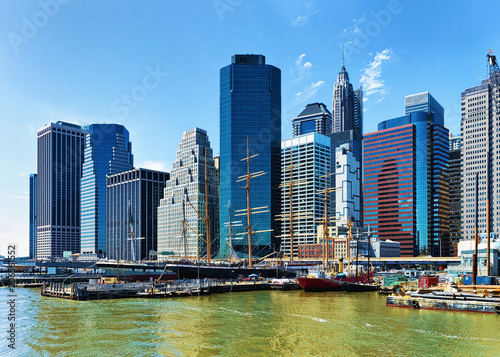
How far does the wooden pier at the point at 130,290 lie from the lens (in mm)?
81125

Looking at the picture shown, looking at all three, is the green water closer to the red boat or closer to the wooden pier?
the wooden pier

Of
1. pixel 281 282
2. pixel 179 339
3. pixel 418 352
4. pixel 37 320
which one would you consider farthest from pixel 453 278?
pixel 37 320

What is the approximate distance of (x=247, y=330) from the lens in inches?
1980

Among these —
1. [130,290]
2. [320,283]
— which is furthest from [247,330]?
[320,283]

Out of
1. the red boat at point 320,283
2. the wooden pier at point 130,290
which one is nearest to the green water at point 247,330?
the wooden pier at point 130,290

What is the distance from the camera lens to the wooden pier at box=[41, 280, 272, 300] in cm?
8112

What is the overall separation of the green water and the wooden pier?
8923 millimetres

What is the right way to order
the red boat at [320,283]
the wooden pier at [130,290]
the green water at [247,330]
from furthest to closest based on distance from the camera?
the red boat at [320,283] < the wooden pier at [130,290] < the green water at [247,330]

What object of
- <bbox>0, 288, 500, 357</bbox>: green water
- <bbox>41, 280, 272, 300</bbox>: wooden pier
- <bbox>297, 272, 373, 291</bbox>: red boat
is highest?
<bbox>0, 288, 500, 357</bbox>: green water

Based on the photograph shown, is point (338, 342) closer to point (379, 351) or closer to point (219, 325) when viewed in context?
point (379, 351)

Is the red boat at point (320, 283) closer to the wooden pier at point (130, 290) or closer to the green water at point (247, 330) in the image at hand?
the wooden pier at point (130, 290)

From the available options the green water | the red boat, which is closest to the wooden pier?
the green water

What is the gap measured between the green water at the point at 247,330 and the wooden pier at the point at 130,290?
8.92 metres

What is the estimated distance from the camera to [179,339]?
151ft
